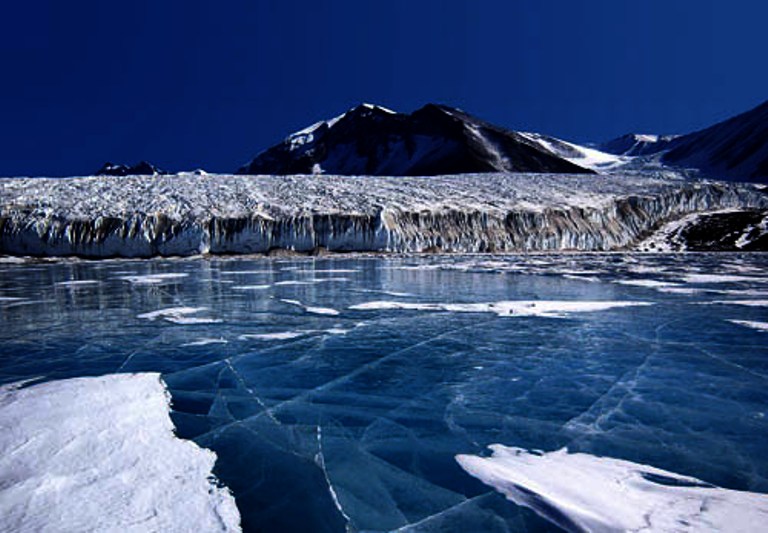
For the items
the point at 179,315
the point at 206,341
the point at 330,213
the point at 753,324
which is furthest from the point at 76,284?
the point at 330,213

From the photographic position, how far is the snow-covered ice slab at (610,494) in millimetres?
2533

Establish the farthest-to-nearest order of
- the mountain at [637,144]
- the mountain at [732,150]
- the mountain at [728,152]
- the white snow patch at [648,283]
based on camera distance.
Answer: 1. the mountain at [637,144]
2. the mountain at [728,152]
3. the mountain at [732,150]
4. the white snow patch at [648,283]

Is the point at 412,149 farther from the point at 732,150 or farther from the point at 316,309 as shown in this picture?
the point at 316,309

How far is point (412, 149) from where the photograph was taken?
107 m

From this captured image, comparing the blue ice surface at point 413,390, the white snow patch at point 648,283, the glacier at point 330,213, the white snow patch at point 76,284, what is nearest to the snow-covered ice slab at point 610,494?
the blue ice surface at point 413,390

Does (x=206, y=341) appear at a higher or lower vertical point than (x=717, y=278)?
lower

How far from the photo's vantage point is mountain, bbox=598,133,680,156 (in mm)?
140850

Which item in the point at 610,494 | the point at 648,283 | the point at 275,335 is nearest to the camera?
the point at 610,494

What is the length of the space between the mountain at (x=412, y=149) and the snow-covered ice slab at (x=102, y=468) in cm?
8426

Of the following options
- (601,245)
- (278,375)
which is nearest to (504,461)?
(278,375)

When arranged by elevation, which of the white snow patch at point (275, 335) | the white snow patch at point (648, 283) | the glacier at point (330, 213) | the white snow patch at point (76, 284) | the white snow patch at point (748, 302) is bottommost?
the white snow patch at point (76, 284)

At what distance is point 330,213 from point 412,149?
7749 centimetres

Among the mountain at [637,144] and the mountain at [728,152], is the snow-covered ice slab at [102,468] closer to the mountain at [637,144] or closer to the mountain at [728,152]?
the mountain at [728,152]

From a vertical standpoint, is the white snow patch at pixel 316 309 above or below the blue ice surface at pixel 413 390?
above
